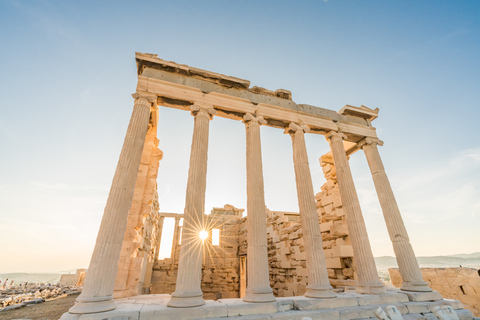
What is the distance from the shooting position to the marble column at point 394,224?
25.6 feet

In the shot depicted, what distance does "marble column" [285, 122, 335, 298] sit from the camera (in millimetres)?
6973

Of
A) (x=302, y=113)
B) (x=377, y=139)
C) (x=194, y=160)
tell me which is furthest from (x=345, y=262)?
(x=194, y=160)

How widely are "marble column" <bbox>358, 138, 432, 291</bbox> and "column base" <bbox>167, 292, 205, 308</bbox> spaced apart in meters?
7.44

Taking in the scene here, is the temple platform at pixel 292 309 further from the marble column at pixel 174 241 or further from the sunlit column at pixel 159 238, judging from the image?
the sunlit column at pixel 159 238

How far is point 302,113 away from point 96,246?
9241mm

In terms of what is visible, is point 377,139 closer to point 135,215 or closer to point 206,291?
point 135,215

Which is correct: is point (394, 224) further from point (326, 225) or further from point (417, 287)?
point (326, 225)

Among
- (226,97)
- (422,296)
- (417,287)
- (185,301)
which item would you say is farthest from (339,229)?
(226,97)

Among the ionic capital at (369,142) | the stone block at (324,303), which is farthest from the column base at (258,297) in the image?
the ionic capital at (369,142)

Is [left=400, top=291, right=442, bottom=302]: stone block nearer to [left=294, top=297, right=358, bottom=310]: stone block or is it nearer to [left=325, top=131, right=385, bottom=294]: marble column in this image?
[left=325, top=131, right=385, bottom=294]: marble column

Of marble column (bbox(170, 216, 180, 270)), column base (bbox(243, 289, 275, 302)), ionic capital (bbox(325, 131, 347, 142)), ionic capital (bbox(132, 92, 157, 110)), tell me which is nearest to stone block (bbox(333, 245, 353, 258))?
column base (bbox(243, 289, 275, 302))

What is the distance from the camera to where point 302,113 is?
10.1 m

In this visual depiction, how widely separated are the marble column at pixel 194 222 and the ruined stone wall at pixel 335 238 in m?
6.32

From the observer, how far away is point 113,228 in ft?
19.5
